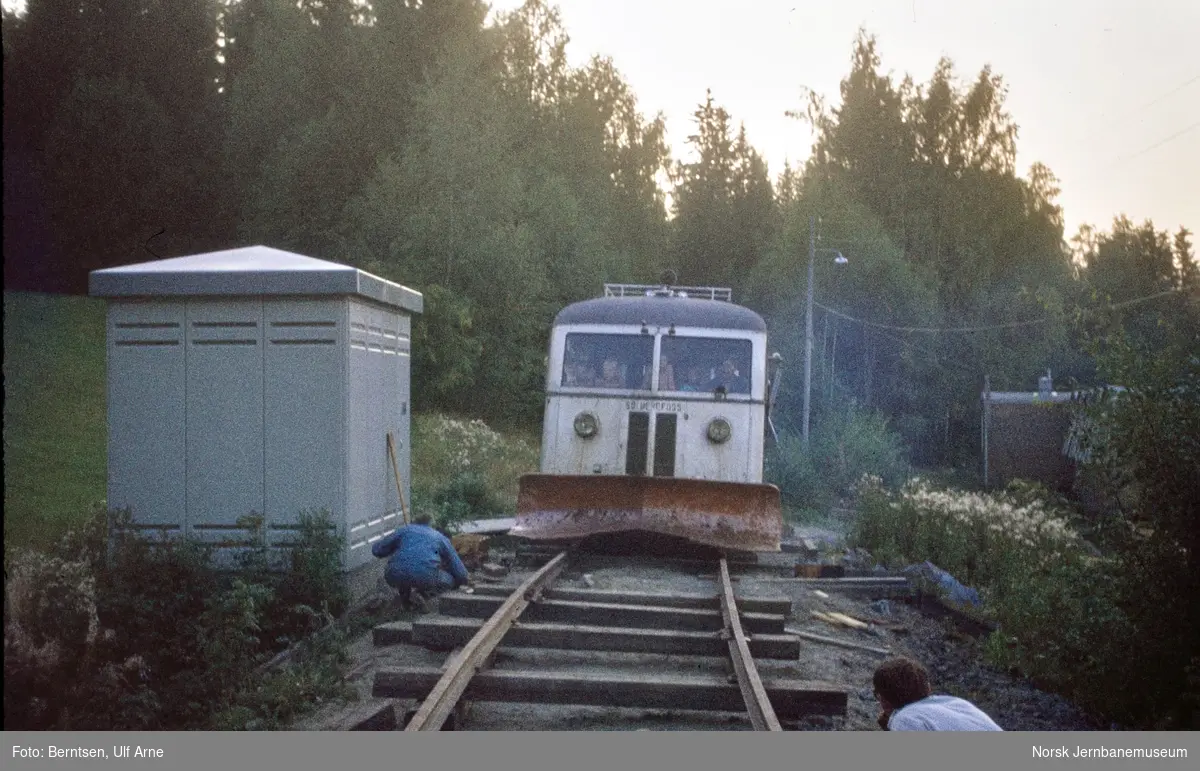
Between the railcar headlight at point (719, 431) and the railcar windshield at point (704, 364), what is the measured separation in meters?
0.37

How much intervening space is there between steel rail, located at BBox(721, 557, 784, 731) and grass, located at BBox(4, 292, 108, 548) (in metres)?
6.01

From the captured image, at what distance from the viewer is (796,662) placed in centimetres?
827

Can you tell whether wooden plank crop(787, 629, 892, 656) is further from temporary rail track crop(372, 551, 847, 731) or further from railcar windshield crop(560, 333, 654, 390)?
railcar windshield crop(560, 333, 654, 390)

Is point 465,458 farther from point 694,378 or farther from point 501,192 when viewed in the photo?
point 501,192

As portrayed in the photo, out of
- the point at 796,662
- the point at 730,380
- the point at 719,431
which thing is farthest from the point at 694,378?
the point at 796,662

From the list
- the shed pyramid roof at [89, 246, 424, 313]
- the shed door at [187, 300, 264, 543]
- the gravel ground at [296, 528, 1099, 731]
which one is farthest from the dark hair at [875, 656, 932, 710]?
the shed door at [187, 300, 264, 543]

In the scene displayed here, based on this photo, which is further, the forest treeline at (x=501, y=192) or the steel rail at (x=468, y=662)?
the forest treeline at (x=501, y=192)

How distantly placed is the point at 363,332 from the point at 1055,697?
6.34m

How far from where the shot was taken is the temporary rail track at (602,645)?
6.60 meters

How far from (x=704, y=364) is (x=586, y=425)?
5.13ft

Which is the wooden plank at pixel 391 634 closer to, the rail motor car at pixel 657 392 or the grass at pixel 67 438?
the grass at pixel 67 438

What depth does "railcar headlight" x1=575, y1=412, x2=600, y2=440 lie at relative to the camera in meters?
13.4

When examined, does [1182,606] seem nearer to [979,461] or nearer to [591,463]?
[591,463]

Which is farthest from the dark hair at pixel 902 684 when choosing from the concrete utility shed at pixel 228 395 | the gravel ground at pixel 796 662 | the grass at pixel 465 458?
the grass at pixel 465 458
